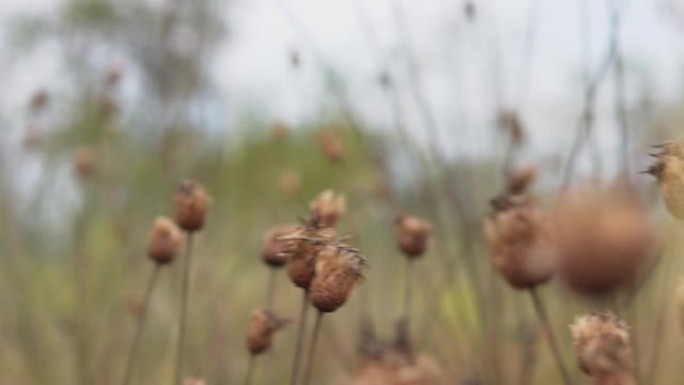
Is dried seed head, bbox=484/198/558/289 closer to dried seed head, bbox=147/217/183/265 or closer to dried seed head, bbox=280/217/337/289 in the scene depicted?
dried seed head, bbox=280/217/337/289

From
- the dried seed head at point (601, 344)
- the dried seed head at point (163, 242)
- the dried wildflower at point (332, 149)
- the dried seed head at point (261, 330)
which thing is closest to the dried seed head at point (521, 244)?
the dried seed head at point (601, 344)

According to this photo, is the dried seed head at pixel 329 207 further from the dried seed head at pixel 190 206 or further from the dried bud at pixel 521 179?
the dried bud at pixel 521 179

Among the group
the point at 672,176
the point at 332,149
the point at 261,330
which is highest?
the point at 332,149

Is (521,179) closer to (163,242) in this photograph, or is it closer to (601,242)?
(163,242)

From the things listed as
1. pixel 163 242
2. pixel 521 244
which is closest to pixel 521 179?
pixel 163 242

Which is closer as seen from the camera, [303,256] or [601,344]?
[601,344]

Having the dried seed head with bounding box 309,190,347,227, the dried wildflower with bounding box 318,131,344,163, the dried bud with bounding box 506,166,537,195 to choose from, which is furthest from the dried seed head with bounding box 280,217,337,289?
the dried wildflower with bounding box 318,131,344,163

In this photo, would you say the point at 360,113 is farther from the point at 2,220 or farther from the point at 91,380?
the point at 2,220
